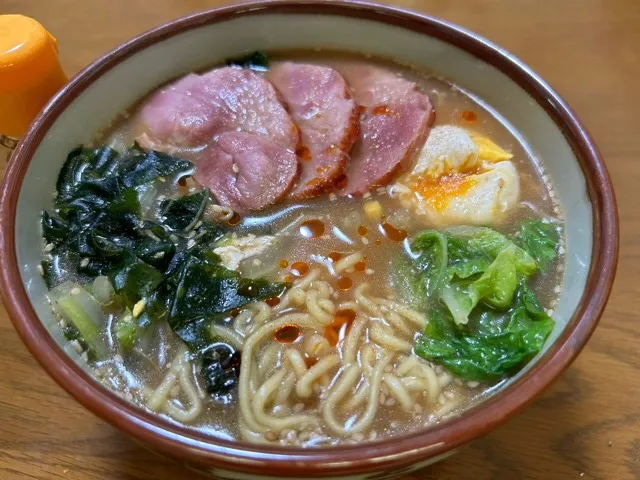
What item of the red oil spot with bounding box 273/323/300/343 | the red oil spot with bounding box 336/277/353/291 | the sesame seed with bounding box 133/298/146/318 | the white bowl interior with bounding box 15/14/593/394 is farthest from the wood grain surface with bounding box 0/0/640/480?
the red oil spot with bounding box 336/277/353/291

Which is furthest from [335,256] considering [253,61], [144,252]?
[253,61]

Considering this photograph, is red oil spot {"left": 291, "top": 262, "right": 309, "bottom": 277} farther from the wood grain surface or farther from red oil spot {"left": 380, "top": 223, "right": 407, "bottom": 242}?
the wood grain surface

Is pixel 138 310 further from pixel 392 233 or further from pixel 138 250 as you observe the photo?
pixel 392 233

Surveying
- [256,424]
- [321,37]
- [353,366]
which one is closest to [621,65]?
[321,37]

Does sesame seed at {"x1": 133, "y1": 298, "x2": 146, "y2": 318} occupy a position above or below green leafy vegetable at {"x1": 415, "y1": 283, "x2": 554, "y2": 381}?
below

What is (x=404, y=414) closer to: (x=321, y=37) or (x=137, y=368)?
(x=137, y=368)

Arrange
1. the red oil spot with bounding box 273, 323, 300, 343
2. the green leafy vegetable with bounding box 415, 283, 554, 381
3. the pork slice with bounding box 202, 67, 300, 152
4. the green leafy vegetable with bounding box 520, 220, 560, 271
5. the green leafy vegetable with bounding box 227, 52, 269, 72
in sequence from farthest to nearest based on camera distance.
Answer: the green leafy vegetable with bounding box 227, 52, 269, 72, the pork slice with bounding box 202, 67, 300, 152, the green leafy vegetable with bounding box 520, 220, 560, 271, the red oil spot with bounding box 273, 323, 300, 343, the green leafy vegetable with bounding box 415, 283, 554, 381

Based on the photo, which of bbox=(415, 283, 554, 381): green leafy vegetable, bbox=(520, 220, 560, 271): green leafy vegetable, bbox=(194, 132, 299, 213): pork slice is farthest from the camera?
bbox=(194, 132, 299, 213): pork slice

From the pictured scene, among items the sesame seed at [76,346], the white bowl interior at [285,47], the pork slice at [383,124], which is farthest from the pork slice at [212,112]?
the sesame seed at [76,346]
